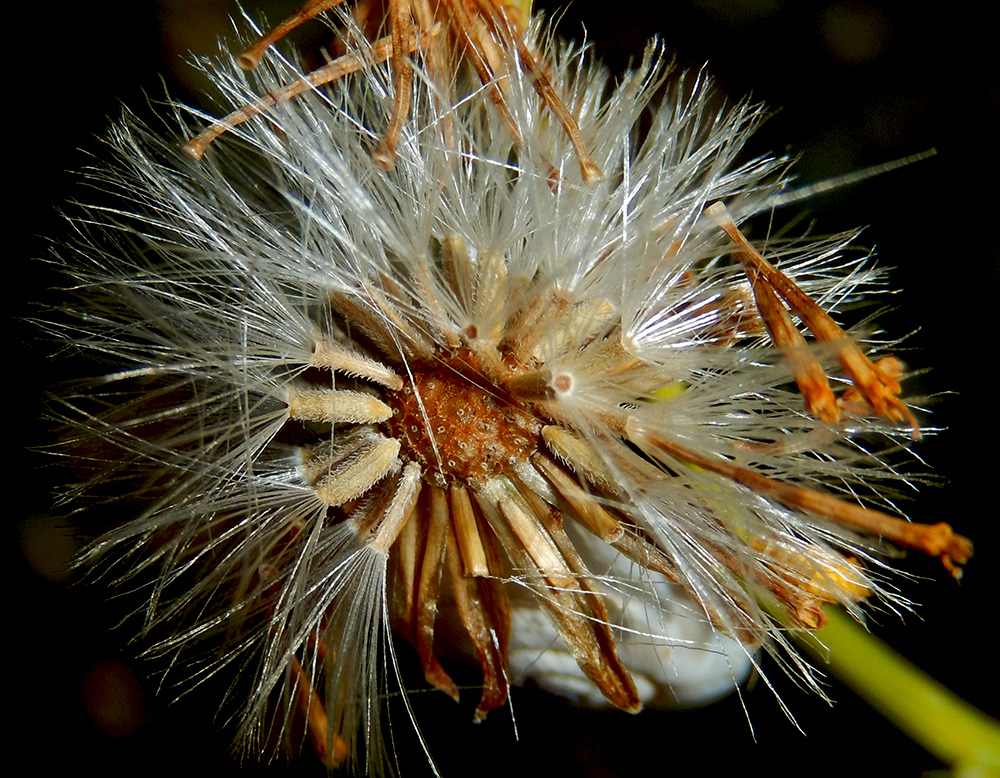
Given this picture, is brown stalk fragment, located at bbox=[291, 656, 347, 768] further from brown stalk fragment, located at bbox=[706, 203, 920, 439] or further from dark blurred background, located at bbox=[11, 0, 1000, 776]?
brown stalk fragment, located at bbox=[706, 203, 920, 439]

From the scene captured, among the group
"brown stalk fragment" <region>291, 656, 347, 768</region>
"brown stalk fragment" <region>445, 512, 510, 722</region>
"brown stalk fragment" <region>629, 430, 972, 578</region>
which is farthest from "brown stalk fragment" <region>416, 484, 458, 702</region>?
"brown stalk fragment" <region>629, 430, 972, 578</region>

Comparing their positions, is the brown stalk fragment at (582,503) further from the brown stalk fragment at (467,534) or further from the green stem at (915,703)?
the green stem at (915,703)

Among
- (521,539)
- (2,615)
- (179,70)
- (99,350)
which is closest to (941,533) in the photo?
(521,539)

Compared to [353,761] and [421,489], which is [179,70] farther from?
[353,761]

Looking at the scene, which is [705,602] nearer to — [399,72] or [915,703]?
[915,703]

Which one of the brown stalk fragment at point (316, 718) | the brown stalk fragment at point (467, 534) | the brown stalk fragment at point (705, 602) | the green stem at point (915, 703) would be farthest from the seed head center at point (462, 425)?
the green stem at point (915, 703)

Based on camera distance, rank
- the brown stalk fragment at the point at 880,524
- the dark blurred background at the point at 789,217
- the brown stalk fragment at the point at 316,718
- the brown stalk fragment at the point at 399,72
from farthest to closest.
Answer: the dark blurred background at the point at 789,217 → the brown stalk fragment at the point at 316,718 → the brown stalk fragment at the point at 399,72 → the brown stalk fragment at the point at 880,524
